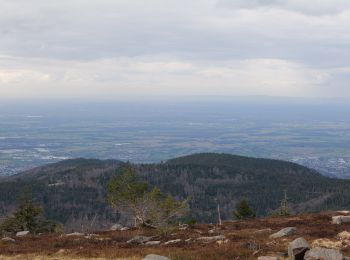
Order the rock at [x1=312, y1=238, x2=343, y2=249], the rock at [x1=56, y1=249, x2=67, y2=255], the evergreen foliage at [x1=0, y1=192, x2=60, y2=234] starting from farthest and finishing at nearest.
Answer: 1. the evergreen foliage at [x1=0, y1=192, x2=60, y2=234]
2. the rock at [x1=312, y1=238, x2=343, y2=249]
3. the rock at [x1=56, y1=249, x2=67, y2=255]

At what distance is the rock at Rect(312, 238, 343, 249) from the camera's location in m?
29.6

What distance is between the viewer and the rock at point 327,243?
29.6 metres

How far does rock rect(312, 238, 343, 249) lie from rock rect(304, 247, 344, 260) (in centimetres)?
589

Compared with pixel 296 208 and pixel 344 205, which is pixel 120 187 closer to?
pixel 344 205

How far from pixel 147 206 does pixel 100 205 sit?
514 ft

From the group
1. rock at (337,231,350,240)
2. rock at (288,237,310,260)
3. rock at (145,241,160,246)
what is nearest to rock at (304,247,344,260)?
rock at (288,237,310,260)

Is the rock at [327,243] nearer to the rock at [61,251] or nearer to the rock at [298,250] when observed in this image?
the rock at [298,250]

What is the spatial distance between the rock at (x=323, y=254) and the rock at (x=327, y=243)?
232 inches

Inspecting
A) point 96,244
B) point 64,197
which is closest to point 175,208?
point 96,244

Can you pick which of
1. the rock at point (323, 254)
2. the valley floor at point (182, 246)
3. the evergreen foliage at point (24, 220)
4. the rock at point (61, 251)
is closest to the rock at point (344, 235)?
the valley floor at point (182, 246)

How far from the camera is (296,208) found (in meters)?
171

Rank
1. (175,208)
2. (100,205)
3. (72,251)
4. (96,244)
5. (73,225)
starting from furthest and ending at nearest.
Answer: (100,205) < (73,225) < (175,208) < (96,244) < (72,251)

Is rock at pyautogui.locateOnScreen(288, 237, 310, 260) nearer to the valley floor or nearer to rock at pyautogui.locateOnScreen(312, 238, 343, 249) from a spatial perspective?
the valley floor

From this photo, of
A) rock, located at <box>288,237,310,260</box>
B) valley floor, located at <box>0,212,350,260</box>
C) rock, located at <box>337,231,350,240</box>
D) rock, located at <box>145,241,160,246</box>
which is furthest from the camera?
rock, located at <box>145,241,160,246</box>
